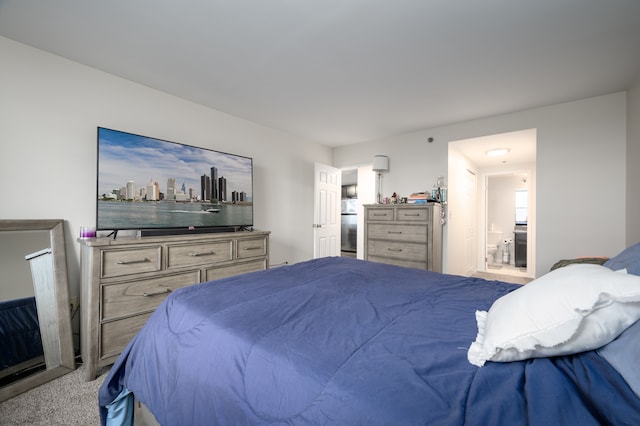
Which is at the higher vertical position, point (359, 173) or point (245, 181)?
point (359, 173)

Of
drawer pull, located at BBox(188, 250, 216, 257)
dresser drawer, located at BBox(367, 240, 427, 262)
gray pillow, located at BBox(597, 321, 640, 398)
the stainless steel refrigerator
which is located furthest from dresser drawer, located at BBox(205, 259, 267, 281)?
the stainless steel refrigerator

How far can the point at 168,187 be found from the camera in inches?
109

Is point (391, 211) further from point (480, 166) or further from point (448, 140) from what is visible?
point (480, 166)

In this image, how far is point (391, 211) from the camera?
389 centimetres

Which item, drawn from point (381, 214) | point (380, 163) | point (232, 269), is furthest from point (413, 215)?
point (232, 269)

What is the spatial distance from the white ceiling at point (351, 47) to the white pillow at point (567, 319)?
1.86 meters

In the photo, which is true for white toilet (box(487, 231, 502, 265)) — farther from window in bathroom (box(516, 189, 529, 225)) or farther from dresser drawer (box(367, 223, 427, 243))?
dresser drawer (box(367, 223, 427, 243))

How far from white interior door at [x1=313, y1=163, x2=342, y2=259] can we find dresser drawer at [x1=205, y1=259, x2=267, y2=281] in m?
1.58

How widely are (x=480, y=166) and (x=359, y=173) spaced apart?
104 inches

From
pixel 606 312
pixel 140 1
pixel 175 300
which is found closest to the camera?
pixel 606 312

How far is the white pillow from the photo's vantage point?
64 centimetres

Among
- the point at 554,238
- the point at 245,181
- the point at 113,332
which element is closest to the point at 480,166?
the point at 554,238

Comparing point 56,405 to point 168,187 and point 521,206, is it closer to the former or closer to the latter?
point 168,187

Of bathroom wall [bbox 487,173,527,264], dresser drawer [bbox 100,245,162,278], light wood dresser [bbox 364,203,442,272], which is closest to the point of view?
dresser drawer [bbox 100,245,162,278]
